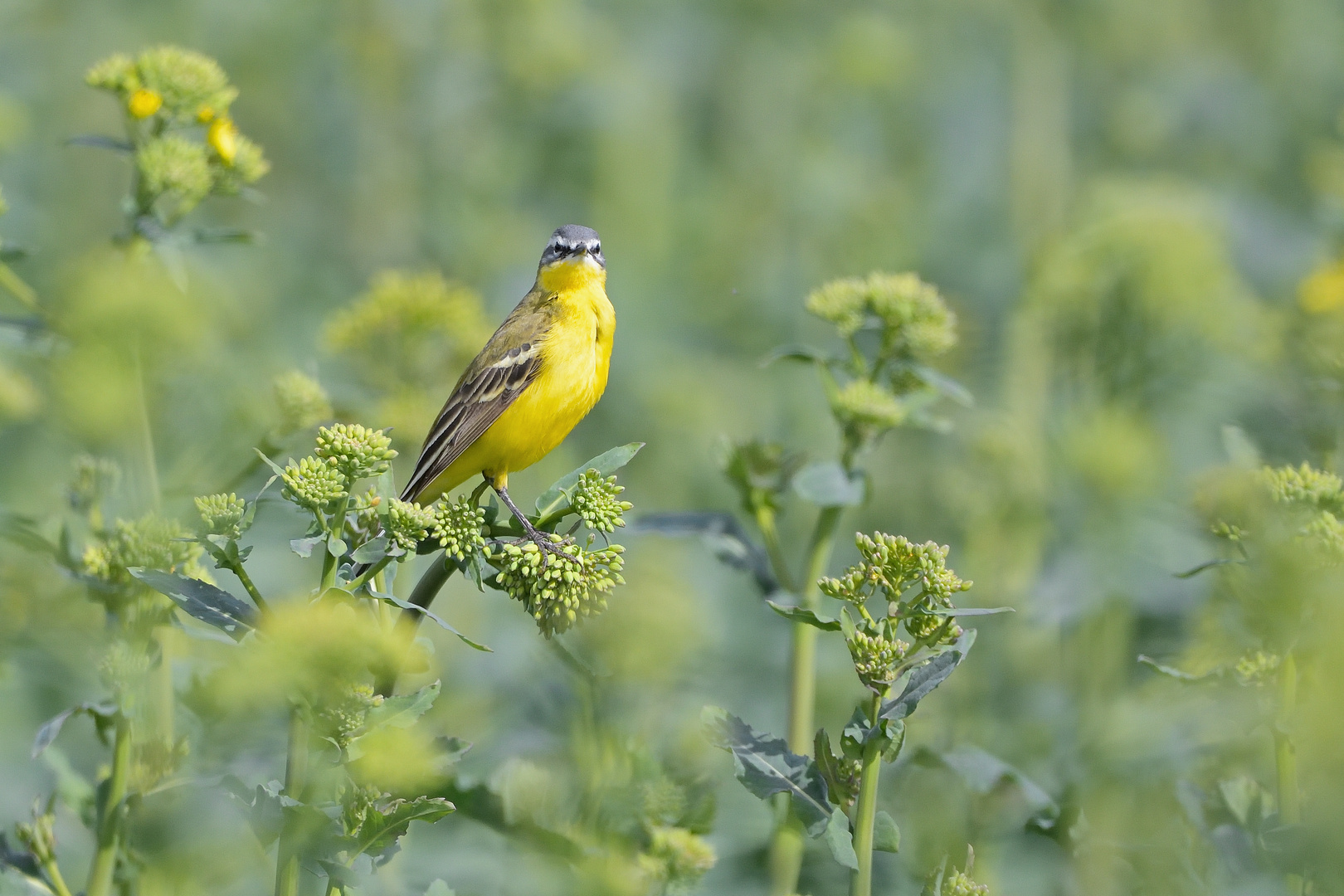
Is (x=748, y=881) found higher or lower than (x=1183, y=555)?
lower

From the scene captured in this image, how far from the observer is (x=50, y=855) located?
2.54m

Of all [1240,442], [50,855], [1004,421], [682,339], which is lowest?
[50,855]

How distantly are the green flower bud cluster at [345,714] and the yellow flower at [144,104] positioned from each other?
182cm

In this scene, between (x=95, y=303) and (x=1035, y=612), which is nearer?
(x=95, y=303)

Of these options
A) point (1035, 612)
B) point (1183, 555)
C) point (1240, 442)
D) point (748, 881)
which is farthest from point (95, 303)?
point (1183, 555)

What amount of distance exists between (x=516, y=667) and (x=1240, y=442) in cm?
268

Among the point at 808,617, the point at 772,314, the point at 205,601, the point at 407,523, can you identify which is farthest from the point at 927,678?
the point at 772,314

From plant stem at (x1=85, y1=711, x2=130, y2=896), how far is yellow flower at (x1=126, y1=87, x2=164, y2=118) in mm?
1492

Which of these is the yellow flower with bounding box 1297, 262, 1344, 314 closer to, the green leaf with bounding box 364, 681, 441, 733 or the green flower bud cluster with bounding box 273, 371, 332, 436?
the green flower bud cluster with bounding box 273, 371, 332, 436

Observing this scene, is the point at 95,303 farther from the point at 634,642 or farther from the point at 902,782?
the point at 902,782

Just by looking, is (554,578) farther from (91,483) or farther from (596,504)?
(91,483)

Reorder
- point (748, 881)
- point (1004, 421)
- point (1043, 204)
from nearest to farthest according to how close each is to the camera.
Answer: point (748, 881) → point (1004, 421) → point (1043, 204)

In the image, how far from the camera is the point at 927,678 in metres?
2.20

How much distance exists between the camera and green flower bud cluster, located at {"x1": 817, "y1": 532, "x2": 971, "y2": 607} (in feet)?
7.33
